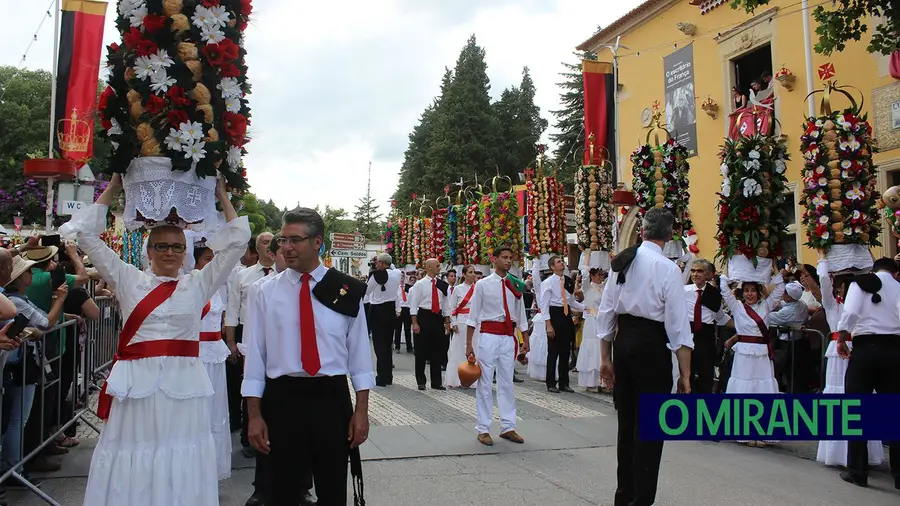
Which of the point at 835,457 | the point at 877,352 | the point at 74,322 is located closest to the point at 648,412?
the point at 877,352

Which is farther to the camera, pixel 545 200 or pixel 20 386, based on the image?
pixel 545 200

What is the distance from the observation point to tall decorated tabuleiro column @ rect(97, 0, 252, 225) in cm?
397

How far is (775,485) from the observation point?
6.27 m

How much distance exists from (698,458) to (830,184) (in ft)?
10.9

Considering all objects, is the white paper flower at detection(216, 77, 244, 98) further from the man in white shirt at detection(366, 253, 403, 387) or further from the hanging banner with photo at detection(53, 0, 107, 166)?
the hanging banner with photo at detection(53, 0, 107, 166)

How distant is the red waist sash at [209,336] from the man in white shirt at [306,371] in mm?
2662

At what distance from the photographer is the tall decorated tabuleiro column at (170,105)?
397 centimetres

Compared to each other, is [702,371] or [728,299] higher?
[728,299]

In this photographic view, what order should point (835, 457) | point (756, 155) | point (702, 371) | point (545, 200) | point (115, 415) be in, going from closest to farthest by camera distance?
1. point (115, 415)
2. point (835, 457)
3. point (756, 155)
4. point (702, 371)
5. point (545, 200)

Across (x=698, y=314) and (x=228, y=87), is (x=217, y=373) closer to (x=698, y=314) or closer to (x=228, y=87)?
(x=228, y=87)

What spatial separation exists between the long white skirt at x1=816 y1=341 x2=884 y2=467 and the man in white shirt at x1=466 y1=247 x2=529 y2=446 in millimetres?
3111

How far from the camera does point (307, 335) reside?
3.53 m

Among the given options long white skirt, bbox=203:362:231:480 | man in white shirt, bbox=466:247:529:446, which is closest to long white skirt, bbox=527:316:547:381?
man in white shirt, bbox=466:247:529:446

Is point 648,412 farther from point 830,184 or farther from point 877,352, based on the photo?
point 830,184
